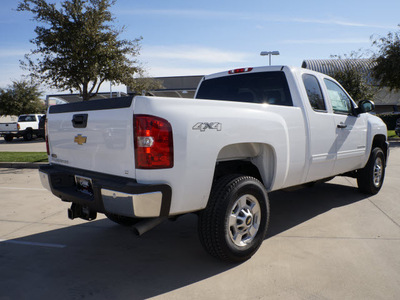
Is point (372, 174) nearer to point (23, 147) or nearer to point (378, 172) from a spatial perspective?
point (378, 172)

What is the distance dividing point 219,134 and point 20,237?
2833mm

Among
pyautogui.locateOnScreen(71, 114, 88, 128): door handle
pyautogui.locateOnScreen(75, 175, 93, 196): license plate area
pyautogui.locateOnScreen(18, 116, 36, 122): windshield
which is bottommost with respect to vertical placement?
pyautogui.locateOnScreen(75, 175, 93, 196): license plate area

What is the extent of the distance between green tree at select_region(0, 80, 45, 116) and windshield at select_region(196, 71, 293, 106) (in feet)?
131

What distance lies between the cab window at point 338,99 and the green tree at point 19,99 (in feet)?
132

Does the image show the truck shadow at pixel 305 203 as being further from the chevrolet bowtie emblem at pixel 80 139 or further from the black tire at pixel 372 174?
the chevrolet bowtie emblem at pixel 80 139

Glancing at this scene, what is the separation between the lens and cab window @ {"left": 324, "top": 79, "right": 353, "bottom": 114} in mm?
4836

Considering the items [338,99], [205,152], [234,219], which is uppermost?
[338,99]

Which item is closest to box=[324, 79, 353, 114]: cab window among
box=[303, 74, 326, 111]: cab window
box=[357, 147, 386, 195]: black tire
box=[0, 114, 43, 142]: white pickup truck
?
box=[303, 74, 326, 111]: cab window

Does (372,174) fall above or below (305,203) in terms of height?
above

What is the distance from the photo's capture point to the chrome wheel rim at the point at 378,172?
589cm

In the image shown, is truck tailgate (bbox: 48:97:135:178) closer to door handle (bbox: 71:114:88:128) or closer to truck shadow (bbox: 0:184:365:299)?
door handle (bbox: 71:114:88:128)

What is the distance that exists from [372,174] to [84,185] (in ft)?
15.2

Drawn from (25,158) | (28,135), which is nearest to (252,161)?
(25,158)

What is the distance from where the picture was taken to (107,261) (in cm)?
342
